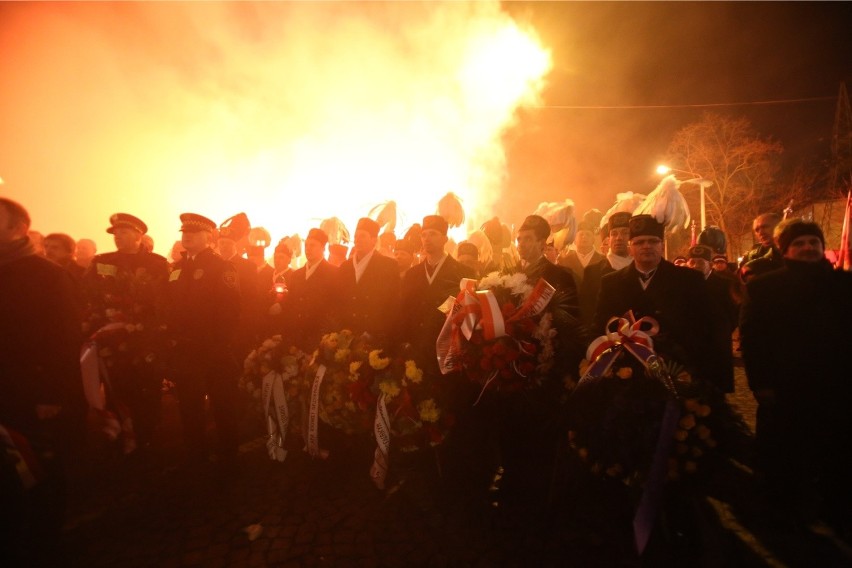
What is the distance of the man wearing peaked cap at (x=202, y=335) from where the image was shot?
4.72 metres

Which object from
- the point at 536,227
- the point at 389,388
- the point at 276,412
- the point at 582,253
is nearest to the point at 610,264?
the point at 536,227

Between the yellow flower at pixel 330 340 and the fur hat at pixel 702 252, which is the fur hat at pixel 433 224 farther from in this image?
the fur hat at pixel 702 252

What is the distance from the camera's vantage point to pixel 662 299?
3.70 metres

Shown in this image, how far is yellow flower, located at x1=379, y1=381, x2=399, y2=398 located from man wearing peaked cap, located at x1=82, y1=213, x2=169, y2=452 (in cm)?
291

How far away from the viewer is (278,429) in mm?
4992

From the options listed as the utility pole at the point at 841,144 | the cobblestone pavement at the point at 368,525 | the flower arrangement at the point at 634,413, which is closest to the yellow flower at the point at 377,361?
the cobblestone pavement at the point at 368,525

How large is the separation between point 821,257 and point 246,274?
654 cm

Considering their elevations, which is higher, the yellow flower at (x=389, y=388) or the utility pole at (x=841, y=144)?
the utility pole at (x=841, y=144)

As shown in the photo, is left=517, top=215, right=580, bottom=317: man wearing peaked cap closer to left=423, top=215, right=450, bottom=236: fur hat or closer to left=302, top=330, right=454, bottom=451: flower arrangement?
left=423, top=215, right=450, bottom=236: fur hat

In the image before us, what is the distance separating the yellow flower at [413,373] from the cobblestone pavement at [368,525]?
1.12 m

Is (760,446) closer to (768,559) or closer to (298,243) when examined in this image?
(768,559)

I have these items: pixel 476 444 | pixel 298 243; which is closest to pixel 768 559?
pixel 476 444

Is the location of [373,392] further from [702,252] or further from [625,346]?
[702,252]

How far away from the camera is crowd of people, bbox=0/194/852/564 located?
3.43m
